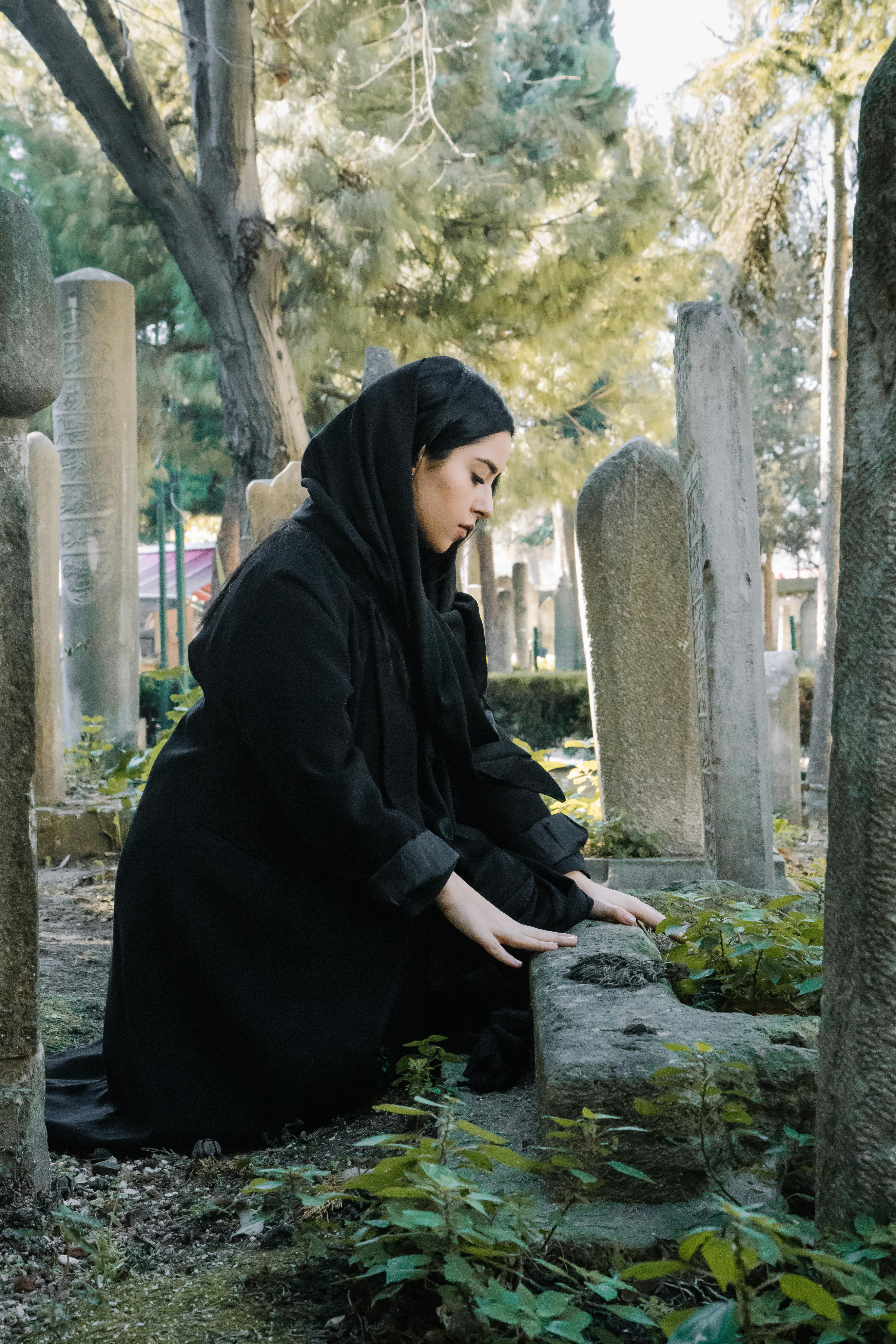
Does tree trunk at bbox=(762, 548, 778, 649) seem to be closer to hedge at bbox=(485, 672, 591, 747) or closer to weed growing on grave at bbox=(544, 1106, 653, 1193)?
hedge at bbox=(485, 672, 591, 747)

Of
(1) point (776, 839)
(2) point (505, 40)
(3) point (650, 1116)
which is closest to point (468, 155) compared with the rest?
(1) point (776, 839)

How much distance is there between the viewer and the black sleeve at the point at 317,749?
2133 mm

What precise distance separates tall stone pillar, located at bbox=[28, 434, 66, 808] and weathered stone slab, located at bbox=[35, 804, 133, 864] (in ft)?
0.46

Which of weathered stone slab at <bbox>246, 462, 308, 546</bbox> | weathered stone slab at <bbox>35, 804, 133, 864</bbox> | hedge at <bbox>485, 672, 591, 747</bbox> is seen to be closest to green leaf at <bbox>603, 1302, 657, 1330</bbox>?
weathered stone slab at <bbox>35, 804, 133, 864</bbox>

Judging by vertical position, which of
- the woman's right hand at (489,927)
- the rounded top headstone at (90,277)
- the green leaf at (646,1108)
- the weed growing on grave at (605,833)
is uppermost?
the rounded top headstone at (90,277)

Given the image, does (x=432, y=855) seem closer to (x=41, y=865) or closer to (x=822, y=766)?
(x=41, y=865)

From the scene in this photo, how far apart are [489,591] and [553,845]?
14550 mm

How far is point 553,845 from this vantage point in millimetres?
2625

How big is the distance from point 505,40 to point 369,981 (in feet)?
61.7

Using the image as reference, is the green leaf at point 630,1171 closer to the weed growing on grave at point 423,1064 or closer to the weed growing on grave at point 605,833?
the weed growing on grave at point 423,1064

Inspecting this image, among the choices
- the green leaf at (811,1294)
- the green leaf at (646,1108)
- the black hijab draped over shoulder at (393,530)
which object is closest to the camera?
the green leaf at (811,1294)

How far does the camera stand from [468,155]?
7.16m

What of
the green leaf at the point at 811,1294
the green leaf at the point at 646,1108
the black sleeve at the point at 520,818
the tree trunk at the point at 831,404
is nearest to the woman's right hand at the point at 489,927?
the black sleeve at the point at 520,818

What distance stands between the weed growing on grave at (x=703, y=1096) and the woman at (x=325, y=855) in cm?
61
